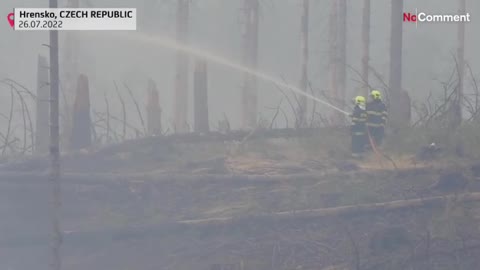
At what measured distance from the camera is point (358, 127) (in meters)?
14.2

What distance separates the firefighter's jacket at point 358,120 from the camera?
14117 mm

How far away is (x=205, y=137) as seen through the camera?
48.2 feet

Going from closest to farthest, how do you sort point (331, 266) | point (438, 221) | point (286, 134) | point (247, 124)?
point (331, 266) → point (438, 221) → point (286, 134) → point (247, 124)

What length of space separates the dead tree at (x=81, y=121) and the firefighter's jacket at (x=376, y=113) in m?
5.86

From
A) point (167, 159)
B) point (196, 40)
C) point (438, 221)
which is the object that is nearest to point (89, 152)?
point (167, 159)

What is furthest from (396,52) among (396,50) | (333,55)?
(333,55)


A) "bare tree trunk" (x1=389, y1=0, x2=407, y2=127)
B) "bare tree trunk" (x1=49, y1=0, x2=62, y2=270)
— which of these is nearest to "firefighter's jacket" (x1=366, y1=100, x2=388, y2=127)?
"bare tree trunk" (x1=389, y1=0, x2=407, y2=127)

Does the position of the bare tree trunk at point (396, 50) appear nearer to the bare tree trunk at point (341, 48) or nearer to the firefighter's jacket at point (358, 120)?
the firefighter's jacket at point (358, 120)

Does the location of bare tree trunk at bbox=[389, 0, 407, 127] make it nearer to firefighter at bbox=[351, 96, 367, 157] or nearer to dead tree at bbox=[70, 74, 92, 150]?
firefighter at bbox=[351, 96, 367, 157]

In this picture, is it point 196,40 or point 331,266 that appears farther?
point 196,40

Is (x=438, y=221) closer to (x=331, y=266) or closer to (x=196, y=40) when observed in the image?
(x=331, y=266)

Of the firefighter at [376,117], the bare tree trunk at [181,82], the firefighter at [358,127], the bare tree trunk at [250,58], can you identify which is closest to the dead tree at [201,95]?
the firefighter at [358,127]

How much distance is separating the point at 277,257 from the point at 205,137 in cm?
407

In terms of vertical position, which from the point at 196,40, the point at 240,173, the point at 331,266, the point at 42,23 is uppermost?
the point at 196,40
